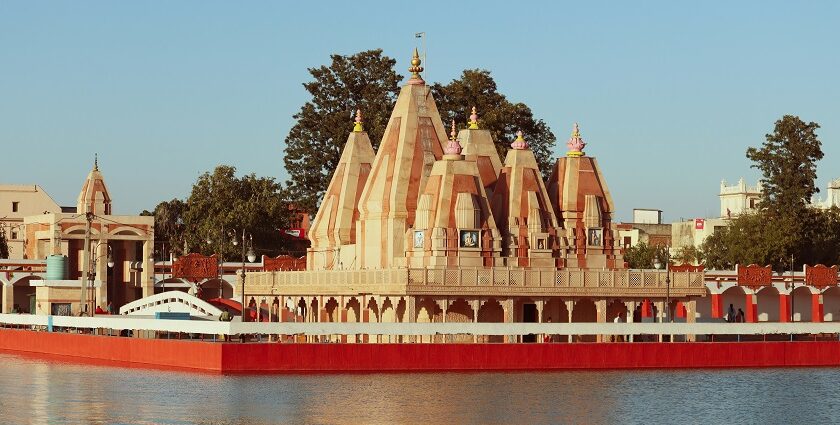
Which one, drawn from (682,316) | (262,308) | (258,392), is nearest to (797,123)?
(682,316)

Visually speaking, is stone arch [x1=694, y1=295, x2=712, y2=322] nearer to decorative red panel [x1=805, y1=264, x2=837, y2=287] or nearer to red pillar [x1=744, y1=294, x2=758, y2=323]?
red pillar [x1=744, y1=294, x2=758, y2=323]

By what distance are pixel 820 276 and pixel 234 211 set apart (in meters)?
45.2

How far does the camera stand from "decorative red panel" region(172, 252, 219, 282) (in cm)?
11125

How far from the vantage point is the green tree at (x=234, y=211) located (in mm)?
131875

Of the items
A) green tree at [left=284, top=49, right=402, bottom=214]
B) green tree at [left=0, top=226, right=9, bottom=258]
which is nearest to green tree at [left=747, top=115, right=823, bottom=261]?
green tree at [left=284, top=49, right=402, bottom=214]

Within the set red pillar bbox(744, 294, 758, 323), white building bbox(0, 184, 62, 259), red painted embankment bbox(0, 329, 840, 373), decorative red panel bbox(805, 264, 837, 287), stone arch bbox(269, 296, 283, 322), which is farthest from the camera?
white building bbox(0, 184, 62, 259)

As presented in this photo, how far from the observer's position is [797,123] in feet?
419

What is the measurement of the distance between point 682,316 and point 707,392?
56323 mm

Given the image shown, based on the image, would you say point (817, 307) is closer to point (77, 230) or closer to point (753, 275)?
point (753, 275)

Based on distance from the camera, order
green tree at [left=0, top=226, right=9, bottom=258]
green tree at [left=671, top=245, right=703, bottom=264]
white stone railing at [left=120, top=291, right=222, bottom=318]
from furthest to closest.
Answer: green tree at [left=671, top=245, right=703, bottom=264], green tree at [left=0, top=226, right=9, bottom=258], white stone railing at [left=120, top=291, right=222, bottom=318]

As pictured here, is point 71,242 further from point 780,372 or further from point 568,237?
point 780,372

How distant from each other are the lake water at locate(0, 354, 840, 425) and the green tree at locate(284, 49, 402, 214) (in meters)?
55.5

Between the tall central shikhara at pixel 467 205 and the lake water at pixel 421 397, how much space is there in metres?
9.41

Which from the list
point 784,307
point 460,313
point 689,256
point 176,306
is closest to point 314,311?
point 176,306
